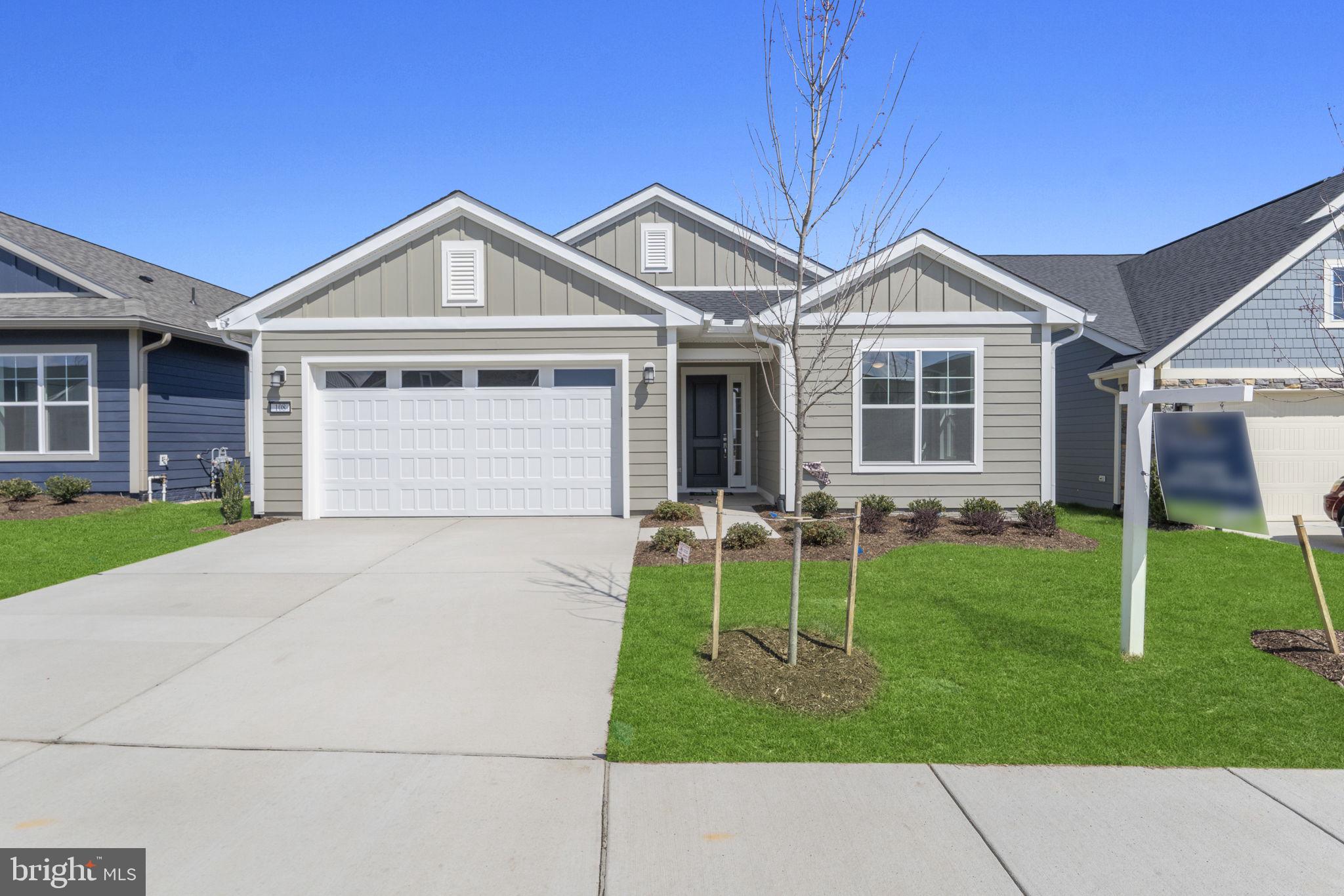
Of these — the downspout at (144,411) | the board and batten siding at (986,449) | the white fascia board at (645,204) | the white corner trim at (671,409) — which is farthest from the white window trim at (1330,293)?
the downspout at (144,411)

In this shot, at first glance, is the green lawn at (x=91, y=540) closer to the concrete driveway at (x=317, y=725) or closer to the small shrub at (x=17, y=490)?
the concrete driveway at (x=317, y=725)

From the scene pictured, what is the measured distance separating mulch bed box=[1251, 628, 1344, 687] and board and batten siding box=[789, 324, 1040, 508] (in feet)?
19.3

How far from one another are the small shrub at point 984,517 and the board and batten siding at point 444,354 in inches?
163

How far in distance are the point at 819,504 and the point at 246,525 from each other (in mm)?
7846

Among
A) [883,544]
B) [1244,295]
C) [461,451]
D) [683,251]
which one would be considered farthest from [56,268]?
[1244,295]

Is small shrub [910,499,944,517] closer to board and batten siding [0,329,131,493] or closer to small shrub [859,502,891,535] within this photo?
small shrub [859,502,891,535]

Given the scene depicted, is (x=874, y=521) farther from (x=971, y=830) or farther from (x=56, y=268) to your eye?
(x=56, y=268)

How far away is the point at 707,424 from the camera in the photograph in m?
14.7

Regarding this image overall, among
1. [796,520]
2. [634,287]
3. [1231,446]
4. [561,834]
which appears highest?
[634,287]

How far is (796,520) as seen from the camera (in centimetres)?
468

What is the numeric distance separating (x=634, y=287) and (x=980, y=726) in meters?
8.40

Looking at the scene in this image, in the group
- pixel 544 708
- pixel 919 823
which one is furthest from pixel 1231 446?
pixel 544 708

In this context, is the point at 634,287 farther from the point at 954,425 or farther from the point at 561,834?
the point at 561,834

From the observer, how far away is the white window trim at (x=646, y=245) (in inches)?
617
